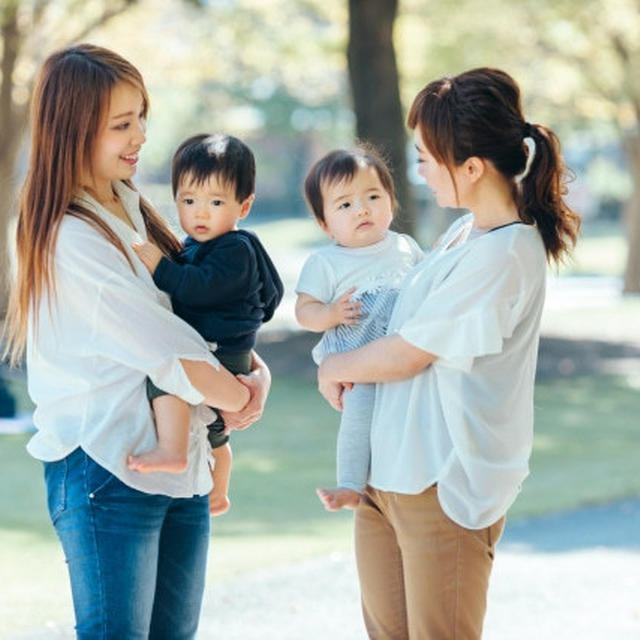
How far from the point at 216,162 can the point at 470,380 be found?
812 millimetres

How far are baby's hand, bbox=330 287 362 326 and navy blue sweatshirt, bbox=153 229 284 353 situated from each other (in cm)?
17

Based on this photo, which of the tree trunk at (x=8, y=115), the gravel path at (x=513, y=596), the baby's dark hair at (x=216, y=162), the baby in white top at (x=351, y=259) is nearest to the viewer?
the baby's dark hair at (x=216, y=162)

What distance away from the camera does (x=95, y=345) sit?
2932 millimetres

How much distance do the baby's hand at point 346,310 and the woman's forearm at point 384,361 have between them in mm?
119

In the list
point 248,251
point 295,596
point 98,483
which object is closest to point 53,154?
point 248,251

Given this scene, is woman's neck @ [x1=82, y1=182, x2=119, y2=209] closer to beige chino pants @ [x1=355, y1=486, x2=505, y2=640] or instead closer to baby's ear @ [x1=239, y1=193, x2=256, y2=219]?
baby's ear @ [x1=239, y1=193, x2=256, y2=219]

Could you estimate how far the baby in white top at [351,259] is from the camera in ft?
11.0

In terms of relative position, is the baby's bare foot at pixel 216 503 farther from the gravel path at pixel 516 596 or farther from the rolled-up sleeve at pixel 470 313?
the gravel path at pixel 516 596

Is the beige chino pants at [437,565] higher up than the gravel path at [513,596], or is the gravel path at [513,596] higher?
the beige chino pants at [437,565]

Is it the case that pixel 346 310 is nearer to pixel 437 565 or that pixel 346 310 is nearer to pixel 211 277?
pixel 211 277

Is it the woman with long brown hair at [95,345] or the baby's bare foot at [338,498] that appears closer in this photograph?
the woman with long brown hair at [95,345]

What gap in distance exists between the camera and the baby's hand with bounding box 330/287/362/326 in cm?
333

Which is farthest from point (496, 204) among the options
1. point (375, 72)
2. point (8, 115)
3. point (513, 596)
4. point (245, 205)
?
point (8, 115)

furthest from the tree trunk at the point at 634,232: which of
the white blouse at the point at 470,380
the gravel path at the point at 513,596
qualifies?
the white blouse at the point at 470,380
